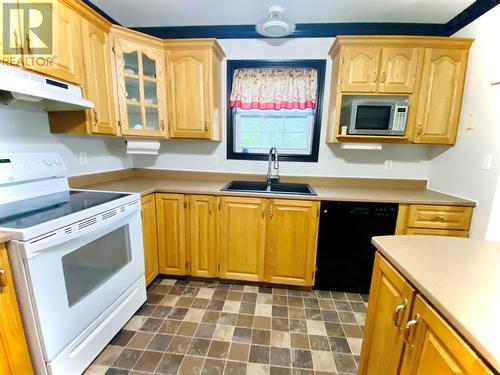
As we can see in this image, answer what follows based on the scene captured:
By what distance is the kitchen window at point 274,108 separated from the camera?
243 centimetres

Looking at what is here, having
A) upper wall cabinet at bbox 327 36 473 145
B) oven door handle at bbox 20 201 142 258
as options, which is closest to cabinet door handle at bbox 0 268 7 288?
oven door handle at bbox 20 201 142 258

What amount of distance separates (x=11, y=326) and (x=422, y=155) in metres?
3.34

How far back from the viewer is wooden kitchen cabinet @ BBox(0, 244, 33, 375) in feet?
3.31

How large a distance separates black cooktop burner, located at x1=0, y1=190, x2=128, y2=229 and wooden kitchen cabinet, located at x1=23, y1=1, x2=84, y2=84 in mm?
801

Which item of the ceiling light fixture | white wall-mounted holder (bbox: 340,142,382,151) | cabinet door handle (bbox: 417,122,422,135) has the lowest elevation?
white wall-mounted holder (bbox: 340,142,382,151)

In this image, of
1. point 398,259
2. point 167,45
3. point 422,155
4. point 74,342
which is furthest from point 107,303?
point 422,155

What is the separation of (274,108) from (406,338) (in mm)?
2195

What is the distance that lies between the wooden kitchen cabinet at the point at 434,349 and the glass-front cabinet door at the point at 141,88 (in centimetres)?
229

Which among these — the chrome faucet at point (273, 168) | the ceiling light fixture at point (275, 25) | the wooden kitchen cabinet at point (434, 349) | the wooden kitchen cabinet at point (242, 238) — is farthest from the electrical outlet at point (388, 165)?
the wooden kitchen cabinet at point (434, 349)

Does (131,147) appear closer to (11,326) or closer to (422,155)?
(11,326)

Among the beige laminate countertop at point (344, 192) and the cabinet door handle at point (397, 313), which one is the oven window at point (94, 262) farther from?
the cabinet door handle at point (397, 313)

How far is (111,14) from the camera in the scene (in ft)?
7.38

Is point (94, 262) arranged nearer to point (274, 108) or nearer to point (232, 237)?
point (232, 237)

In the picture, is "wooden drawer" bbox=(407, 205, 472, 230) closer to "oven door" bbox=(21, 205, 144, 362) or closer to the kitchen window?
the kitchen window
